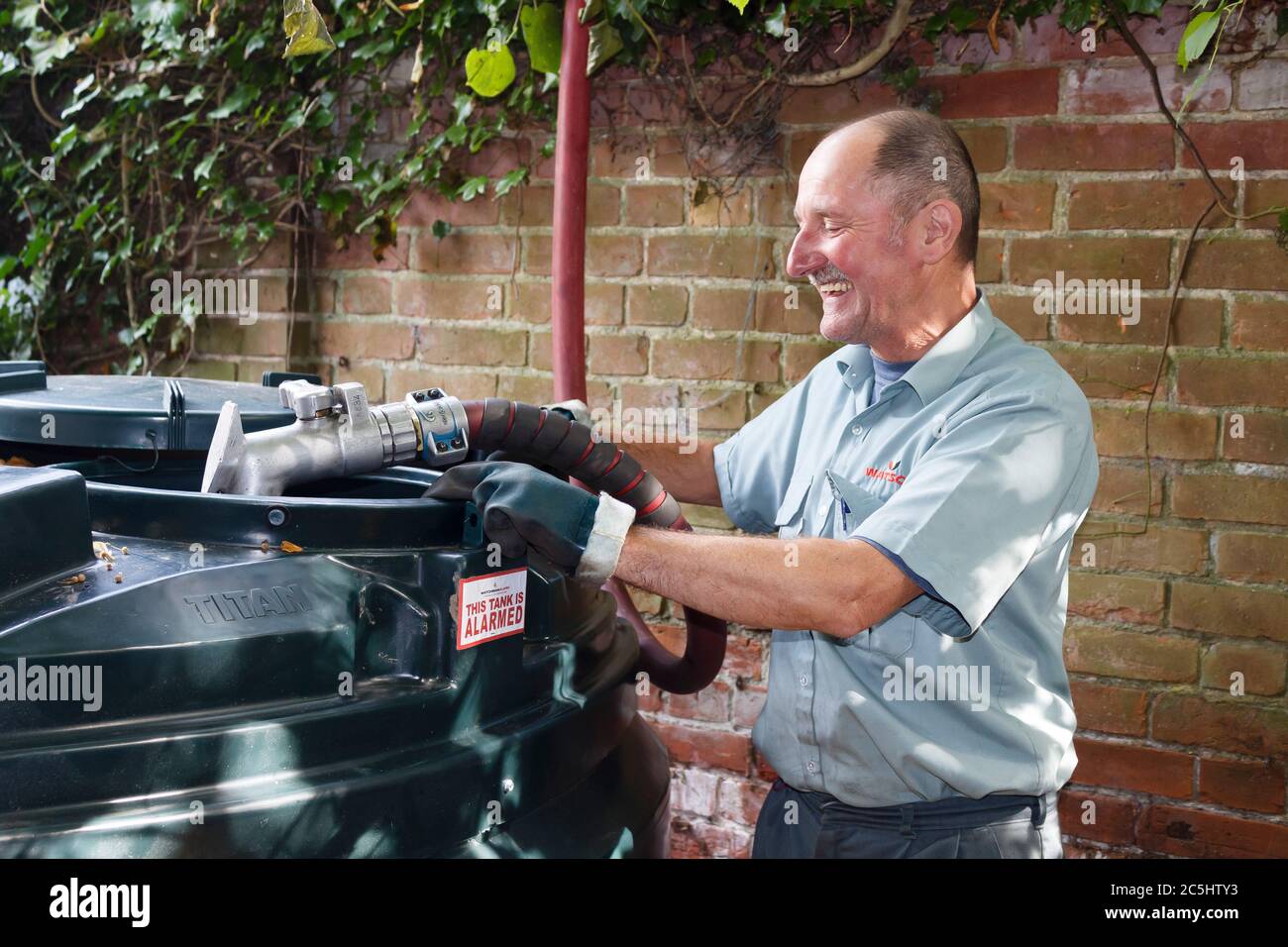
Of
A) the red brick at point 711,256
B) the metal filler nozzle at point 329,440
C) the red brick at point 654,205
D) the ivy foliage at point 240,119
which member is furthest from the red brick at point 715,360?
the metal filler nozzle at point 329,440

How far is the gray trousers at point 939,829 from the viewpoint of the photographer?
5.05 feet

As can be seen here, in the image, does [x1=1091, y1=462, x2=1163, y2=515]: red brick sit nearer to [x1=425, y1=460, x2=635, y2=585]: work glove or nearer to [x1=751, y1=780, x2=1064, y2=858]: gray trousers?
[x1=751, y1=780, x2=1064, y2=858]: gray trousers

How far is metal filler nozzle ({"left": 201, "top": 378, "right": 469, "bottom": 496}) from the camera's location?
1.29m

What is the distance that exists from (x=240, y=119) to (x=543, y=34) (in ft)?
3.14

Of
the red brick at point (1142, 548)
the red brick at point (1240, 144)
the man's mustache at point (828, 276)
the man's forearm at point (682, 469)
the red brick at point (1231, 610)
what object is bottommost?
the red brick at point (1231, 610)

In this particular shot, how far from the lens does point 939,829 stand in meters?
1.55

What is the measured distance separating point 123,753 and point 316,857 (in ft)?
0.63

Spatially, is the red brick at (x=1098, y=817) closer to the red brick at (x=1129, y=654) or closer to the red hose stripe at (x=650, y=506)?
the red brick at (x=1129, y=654)

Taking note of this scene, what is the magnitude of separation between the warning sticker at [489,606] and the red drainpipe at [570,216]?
98 cm

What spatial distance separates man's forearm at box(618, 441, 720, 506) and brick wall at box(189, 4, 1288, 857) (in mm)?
425

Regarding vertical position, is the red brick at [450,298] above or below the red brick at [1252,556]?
above

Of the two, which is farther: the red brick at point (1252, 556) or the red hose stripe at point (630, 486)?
the red brick at point (1252, 556)

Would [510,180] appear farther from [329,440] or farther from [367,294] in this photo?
[329,440]

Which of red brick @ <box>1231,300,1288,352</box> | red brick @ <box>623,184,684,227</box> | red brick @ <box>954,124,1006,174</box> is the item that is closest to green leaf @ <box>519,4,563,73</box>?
red brick @ <box>623,184,684,227</box>
